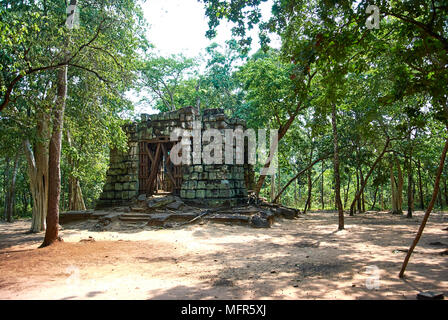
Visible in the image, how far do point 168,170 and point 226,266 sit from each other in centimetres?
838

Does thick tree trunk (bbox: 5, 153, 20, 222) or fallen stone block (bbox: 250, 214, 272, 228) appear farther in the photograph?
thick tree trunk (bbox: 5, 153, 20, 222)

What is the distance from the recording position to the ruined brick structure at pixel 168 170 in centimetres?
1204

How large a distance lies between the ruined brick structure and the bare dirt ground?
337cm

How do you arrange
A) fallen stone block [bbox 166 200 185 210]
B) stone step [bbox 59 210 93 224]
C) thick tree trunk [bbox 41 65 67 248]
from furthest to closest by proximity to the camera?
stone step [bbox 59 210 93 224] < fallen stone block [bbox 166 200 185 210] < thick tree trunk [bbox 41 65 67 248]

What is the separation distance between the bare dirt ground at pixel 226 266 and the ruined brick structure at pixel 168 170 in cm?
337

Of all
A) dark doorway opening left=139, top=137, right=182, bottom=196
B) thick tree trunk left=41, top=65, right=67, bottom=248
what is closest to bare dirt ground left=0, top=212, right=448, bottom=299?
thick tree trunk left=41, top=65, right=67, bottom=248

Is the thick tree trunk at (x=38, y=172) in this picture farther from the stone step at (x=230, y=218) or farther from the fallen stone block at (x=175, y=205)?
the stone step at (x=230, y=218)

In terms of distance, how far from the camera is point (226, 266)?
520 cm

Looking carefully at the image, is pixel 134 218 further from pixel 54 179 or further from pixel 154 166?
pixel 54 179

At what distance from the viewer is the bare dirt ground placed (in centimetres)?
366

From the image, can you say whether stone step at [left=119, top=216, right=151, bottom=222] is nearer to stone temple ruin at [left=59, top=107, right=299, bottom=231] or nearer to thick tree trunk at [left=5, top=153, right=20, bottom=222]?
stone temple ruin at [left=59, top=107, right=299, bottom=231]

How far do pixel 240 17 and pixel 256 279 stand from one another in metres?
5.44
